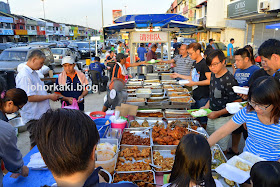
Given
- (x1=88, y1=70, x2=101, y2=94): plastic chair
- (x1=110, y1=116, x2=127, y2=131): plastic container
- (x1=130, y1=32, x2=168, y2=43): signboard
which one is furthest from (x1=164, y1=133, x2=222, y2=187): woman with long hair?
(x1=88, y1=70, x2=101, y2=94): plastic chair

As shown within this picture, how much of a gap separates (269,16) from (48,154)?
1851cm

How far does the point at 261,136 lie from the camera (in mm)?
1974

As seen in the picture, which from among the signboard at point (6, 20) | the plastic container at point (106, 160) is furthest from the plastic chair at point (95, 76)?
the signboard at point (6, 20)

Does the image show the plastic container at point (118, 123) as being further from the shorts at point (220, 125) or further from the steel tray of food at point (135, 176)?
the shorts at point (220, 125)

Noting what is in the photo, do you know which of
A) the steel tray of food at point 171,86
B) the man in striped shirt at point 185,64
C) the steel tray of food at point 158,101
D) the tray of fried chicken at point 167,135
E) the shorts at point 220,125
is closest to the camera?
the tray of fried chicken at point 167,135

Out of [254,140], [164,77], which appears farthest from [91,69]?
[254,140]

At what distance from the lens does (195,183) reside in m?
1.31

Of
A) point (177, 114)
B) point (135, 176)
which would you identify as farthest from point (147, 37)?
point (135, 176)

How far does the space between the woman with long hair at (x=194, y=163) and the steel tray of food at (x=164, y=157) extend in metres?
0.81

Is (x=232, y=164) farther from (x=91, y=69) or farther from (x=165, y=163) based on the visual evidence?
(x=91, y=69)

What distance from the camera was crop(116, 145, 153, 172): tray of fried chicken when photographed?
215 centimetres

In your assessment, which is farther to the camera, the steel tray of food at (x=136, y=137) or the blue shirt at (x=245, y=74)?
the blue shirt at (x=245, y=74)

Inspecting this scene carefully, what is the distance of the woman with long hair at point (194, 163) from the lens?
129 centimetres

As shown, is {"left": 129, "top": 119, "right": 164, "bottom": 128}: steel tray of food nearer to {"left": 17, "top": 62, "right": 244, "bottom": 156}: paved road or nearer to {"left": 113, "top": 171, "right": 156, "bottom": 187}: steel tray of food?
{"left": 113, "top": 171, "right": 156, "bottom": 187}: steel tray of food
